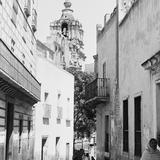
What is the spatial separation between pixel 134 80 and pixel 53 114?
1179 centimetres

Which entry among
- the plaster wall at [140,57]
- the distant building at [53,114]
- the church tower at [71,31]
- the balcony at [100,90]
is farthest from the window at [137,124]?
the church tower at [71,31]

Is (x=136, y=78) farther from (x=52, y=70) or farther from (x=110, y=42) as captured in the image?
(x=52, y=70)

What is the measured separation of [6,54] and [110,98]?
8333 millimetres

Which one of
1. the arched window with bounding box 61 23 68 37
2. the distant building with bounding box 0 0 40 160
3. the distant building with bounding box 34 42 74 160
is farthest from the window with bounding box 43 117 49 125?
the arched window with bounding box 61 23 68 37

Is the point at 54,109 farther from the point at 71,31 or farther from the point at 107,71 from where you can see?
the point at 71,31

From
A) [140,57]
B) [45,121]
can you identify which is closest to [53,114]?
[45,121]

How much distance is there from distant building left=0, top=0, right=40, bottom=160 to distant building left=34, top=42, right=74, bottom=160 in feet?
8.79

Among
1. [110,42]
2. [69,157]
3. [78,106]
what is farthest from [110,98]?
[78,106]

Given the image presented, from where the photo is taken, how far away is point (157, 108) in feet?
33.0

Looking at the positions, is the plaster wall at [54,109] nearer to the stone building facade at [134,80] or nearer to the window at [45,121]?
the window at [45,121]

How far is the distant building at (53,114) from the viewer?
21.3m

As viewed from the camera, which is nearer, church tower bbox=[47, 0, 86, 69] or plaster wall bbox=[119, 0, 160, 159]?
plaster wall bbox=[119, 0, 160, 159]

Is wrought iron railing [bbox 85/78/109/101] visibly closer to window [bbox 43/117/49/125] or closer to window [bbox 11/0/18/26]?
window [bbox 43/117/49/125]

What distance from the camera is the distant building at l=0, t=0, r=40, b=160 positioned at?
32.8 ft
